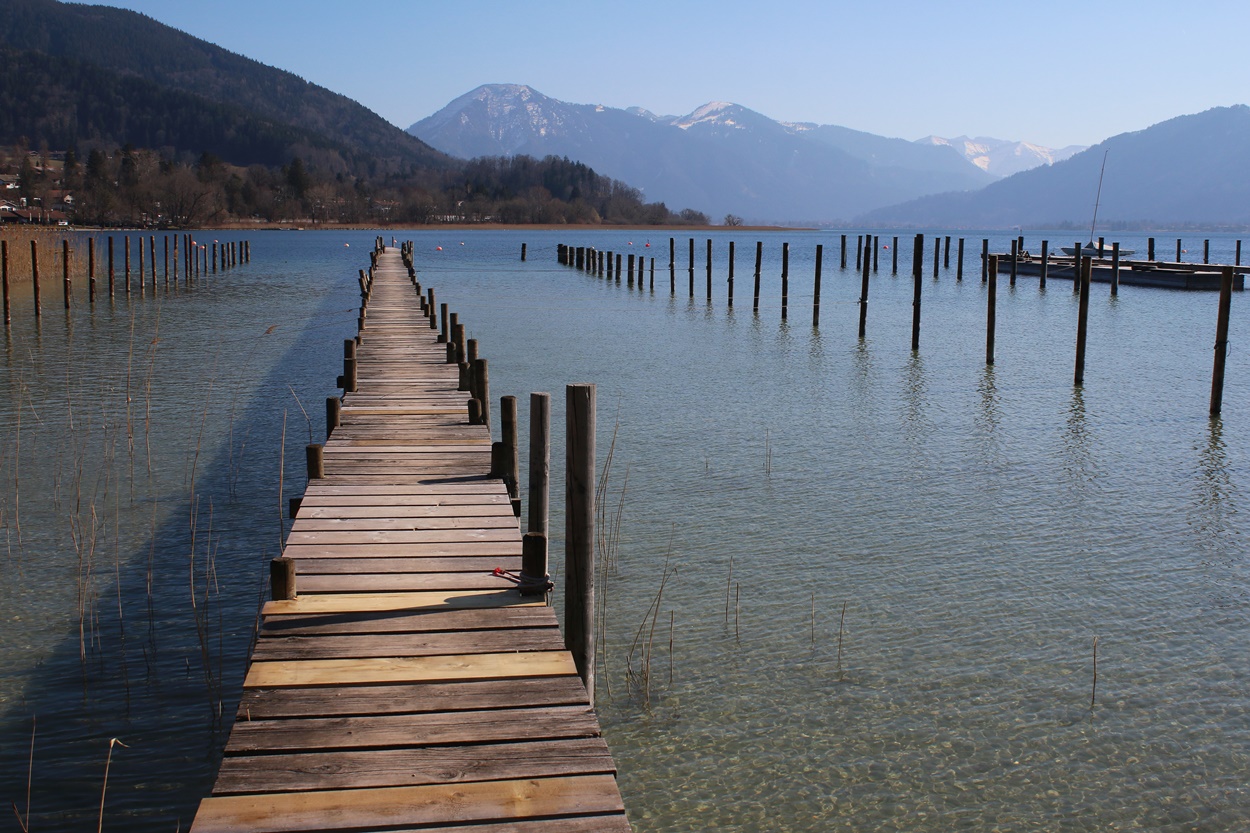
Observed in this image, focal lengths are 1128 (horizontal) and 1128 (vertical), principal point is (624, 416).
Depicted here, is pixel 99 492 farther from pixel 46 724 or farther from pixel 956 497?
pixel 956 497

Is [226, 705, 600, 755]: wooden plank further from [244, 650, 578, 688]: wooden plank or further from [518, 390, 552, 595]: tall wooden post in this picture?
[518, 390, 552, 595]: tall wooden post

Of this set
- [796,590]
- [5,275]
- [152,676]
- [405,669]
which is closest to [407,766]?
[405,669]

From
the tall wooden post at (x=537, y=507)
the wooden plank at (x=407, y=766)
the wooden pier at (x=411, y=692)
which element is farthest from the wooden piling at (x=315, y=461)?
the wooden plank at (x=407, y=766)

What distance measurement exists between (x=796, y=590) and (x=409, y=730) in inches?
194

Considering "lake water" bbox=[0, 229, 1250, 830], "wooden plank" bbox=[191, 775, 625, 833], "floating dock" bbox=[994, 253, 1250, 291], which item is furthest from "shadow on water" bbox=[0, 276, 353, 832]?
"floating dock" bbox=[994, 253, 1250, 291]

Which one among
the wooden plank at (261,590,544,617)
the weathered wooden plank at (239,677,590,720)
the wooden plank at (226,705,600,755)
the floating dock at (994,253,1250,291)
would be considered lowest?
the wooden plank at (226,705,600,755)

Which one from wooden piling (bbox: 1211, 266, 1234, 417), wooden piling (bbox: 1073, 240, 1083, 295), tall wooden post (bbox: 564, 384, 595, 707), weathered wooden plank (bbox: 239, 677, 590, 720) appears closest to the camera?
weathered wooden plank (bbox: 239, 677, 590, 720)

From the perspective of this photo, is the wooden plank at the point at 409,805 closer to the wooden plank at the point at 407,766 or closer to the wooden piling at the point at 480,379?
the wooden plank at the point at 407,766

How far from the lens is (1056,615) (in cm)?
852

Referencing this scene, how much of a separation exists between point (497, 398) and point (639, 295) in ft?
80.9

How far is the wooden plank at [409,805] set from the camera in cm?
Answer: 400

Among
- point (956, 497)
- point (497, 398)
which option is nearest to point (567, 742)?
point (956, 497)

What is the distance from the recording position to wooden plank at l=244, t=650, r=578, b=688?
5.16m

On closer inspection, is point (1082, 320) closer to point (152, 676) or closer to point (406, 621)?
point (406, 621)
